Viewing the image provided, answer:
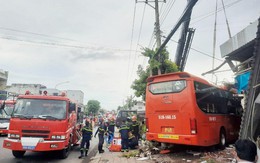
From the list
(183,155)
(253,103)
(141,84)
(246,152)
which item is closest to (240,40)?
(183,155)

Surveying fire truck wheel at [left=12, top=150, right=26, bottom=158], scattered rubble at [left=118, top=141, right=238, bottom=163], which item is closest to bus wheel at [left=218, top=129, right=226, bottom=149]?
scattered rubble at [left=118, top=141, right=238, bottom=163]

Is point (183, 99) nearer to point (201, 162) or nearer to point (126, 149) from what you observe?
point (201, 162)

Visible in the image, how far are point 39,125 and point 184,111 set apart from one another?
5.40 m

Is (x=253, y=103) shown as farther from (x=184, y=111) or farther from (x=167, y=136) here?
(x=167, y=136)

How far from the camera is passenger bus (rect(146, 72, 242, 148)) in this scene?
26.9ft

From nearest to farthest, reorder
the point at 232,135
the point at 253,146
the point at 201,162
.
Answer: the point at 253,146 → the point at 201,162 → the point at 232,135

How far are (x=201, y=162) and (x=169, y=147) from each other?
3023 millimetres

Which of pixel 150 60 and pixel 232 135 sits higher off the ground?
pixel 150 60

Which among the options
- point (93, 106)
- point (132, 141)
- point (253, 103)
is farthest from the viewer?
point (93, 106)

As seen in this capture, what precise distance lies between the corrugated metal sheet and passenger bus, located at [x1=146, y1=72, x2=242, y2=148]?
2041 mm

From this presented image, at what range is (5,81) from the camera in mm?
39125

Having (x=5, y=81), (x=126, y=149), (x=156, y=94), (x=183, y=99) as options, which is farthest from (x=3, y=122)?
(x=5, y=81)

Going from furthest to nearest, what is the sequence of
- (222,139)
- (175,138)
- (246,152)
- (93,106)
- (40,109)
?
(93,106) → (222,139) → (40,109) → (175,138) → (246,152)

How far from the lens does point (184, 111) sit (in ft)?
27.2
